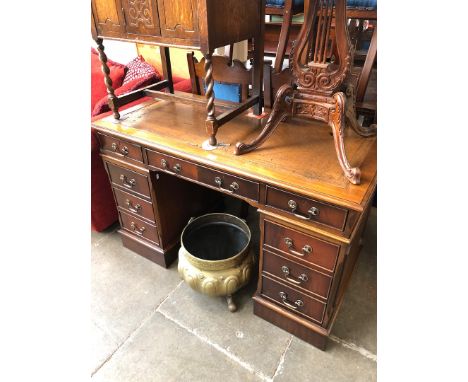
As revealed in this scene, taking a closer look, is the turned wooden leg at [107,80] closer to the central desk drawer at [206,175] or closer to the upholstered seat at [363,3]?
the central desk drawer at [206,175]

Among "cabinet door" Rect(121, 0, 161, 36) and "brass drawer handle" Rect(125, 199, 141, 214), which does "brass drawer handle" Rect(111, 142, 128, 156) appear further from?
"cabinet door" Rect(121, 0, 161, 36)

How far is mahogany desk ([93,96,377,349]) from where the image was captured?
106 cm

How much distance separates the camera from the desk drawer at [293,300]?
4.25 feet

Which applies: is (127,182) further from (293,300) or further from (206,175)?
(293,300)

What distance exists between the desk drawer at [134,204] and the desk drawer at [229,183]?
0.48 metres

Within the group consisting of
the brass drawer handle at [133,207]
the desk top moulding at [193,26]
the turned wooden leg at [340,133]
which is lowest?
the brass drawer handle at [133,207]

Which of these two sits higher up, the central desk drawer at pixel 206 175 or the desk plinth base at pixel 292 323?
the central desk drawer at pixel 206 175

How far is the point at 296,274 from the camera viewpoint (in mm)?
1265

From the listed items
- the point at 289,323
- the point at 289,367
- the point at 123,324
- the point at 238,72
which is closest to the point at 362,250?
the point at 289,323

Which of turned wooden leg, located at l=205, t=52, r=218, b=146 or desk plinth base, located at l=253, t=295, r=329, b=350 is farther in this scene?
desk plinth base, located at l=253, t=295, r=329, b=350

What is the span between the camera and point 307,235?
113 centimetres

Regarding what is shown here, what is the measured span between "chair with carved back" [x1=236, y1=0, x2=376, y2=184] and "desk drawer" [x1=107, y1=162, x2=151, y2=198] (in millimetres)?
590

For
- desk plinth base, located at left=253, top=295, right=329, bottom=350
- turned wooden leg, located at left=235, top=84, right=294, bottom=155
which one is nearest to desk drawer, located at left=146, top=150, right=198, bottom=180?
turned wooden leg, located at left=235, top=84, right=294, bottom=155

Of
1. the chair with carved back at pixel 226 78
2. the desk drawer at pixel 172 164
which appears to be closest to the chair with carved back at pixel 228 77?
the chair with carved back at pixel 226 78
